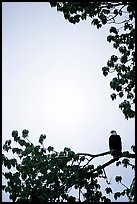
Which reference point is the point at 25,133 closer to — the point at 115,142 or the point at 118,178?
the point at 118,178

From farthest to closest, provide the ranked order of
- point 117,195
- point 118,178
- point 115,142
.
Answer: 1. point 115,142
2. point 118,178
3. point 117,195

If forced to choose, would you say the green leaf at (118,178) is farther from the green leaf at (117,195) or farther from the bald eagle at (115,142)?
the bald eagle at (115,142)

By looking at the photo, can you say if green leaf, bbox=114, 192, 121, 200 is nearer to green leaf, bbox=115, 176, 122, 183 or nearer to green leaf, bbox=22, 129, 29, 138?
green leaf, bbox=115, 176, 122, 183

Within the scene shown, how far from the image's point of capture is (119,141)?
10.4 metres

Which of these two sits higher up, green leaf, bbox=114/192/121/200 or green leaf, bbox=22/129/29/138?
green leaf, bbox=22/129/29/138

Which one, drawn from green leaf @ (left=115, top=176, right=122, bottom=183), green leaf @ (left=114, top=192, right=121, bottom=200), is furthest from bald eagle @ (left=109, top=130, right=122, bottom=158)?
green leaf @ (left=114, top=192, right=121, bottom=200)

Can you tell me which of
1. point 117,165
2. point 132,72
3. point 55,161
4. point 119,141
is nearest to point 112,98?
point 132,72

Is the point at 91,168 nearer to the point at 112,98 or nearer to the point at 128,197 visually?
the point at 128,197

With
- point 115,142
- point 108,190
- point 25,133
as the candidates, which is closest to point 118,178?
point 108,190

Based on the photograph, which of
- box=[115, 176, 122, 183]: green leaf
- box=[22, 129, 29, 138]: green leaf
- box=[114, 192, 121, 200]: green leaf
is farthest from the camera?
box=[22, 129, 29, 138]: green leaf

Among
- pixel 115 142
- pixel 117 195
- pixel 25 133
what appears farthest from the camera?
pixel 115 142

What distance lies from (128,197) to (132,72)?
120 inches

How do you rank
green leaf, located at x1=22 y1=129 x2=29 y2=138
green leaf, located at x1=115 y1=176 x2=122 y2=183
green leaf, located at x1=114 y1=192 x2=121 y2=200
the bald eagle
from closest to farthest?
green leaf, located at x1=114 y1=192 x2=121 y2=200 → green leaf, located at x1=115 y1=176 x2=122 y2=183 → green leaf, located at x1=22 y1=129 x2=29 y2=138 → the bald eagle

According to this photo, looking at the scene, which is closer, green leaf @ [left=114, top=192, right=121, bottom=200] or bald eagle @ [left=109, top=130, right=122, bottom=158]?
green leaf @ [left=114, top=192, right=121, bottom=200]
